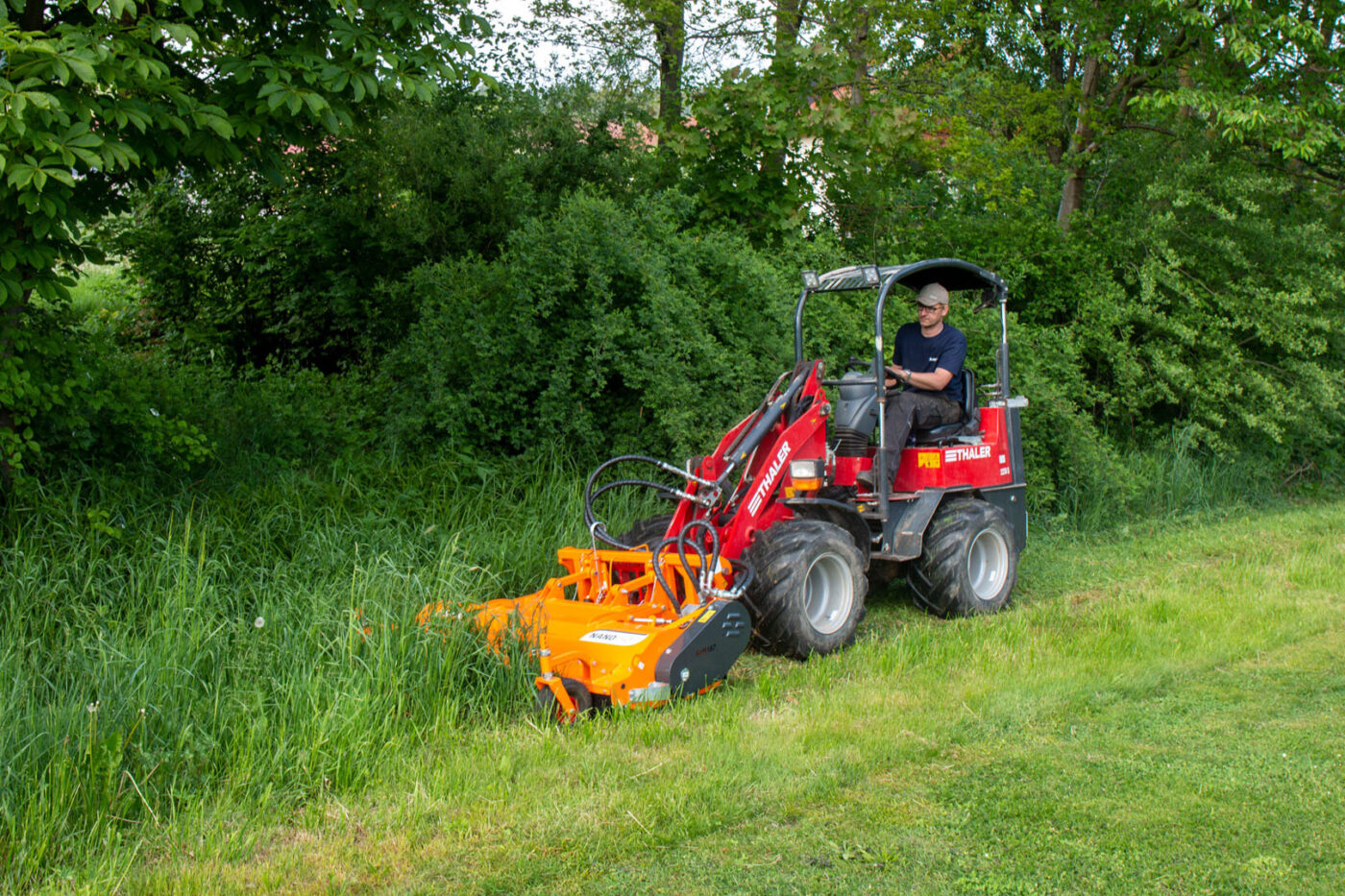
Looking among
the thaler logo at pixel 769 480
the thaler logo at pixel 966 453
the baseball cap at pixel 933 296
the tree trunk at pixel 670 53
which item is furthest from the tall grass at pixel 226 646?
the tree trunk at pixel 670 53

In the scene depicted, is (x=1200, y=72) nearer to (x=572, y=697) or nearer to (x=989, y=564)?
(x=989, y=564)

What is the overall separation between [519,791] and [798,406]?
11.1 feet

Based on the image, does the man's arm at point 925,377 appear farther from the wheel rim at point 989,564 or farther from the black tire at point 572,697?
the black tire at point 572,697

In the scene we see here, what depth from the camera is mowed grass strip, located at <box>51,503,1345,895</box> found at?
3707 millimetres

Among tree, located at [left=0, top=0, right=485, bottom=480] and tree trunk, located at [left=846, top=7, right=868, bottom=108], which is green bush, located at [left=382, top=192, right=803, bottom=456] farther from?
tree trunk, located at [left=846, top=7, right=868, bottom=108]

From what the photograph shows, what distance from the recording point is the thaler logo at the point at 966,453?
757 centimetres

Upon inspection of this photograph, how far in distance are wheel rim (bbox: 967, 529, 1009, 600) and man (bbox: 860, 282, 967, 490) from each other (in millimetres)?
843

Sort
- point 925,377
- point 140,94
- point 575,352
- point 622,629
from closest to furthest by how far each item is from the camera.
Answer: point 622,629, point 140,94, point 925,377, point 575,352

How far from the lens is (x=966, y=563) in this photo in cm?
727

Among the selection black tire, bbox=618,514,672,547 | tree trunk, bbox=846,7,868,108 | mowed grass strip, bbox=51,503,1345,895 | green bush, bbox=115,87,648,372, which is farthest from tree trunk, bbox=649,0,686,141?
mowed grass strip, bbox=51,503,1345,895

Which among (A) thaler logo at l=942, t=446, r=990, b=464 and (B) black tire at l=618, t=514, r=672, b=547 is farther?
(A) thaler logo at l=942, t=446, r=990, b=464

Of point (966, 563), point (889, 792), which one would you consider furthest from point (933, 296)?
point (889, 792)

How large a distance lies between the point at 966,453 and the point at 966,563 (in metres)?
0.83

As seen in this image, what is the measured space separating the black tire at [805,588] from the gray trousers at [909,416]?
0.90 m
